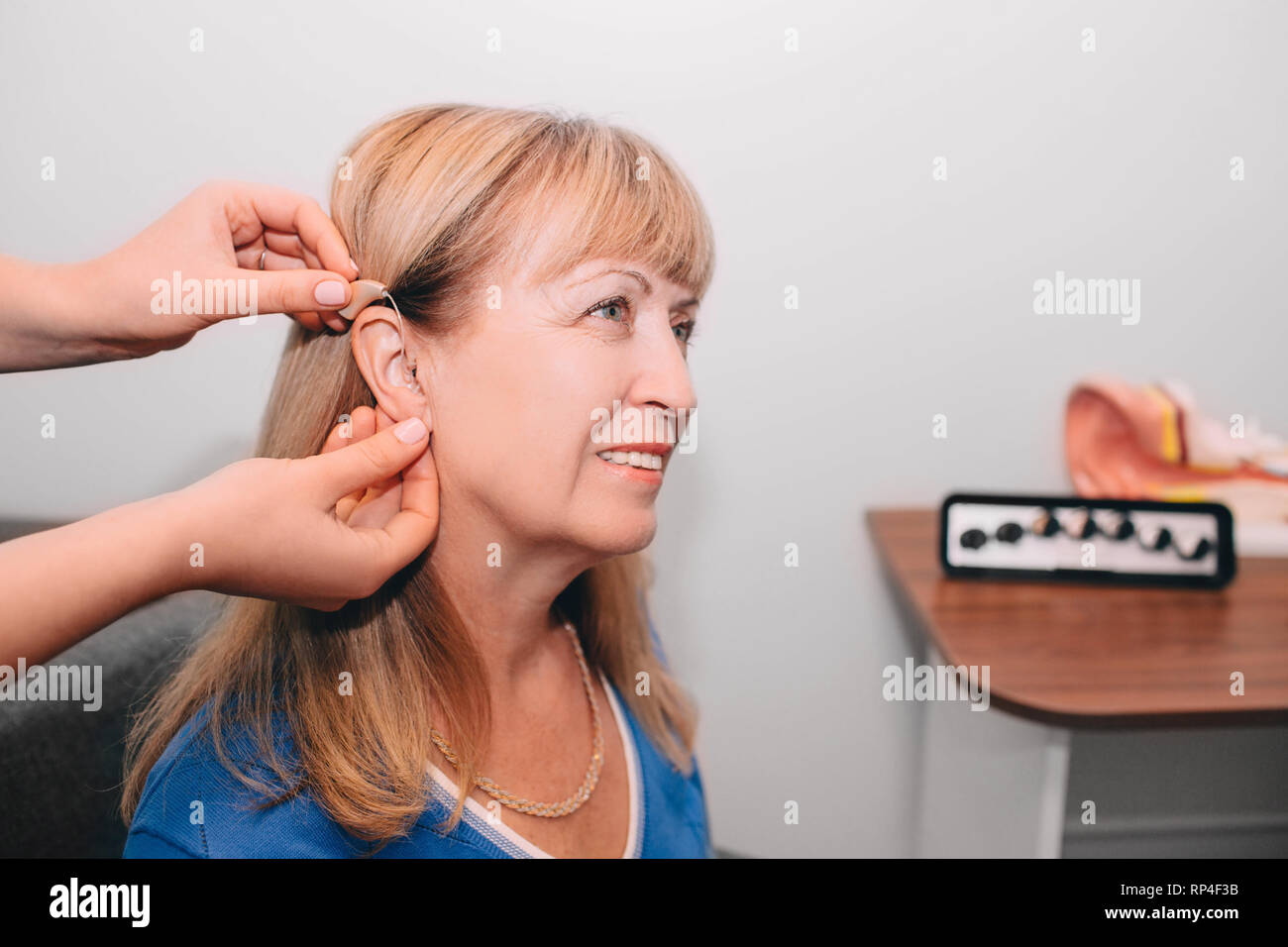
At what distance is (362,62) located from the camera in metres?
0.98

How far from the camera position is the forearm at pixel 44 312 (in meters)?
0.67

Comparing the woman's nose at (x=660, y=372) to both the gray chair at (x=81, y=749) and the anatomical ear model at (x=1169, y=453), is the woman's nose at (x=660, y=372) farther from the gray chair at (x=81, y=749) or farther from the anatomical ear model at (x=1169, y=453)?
the anatomical ear model at (x=1169, y=453)

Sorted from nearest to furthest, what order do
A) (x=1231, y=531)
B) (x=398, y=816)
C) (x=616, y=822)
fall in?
(x=398, y=816), (x=616, y=822), (x=1231, y=531)

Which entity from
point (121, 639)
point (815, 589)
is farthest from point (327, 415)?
point (815, 589)

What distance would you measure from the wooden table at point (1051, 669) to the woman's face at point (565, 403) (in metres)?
0.45

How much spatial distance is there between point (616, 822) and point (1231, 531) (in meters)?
0.83

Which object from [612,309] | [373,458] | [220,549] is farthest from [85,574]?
[612,309]

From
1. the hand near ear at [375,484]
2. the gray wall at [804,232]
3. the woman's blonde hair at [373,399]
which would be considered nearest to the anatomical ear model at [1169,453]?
the gray wall at [804,232]

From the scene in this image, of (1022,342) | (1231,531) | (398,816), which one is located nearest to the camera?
(398,816)

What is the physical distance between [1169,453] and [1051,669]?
0.51 meters

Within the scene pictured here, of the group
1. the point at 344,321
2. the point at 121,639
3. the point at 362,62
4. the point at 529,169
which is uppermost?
the point at 362,62

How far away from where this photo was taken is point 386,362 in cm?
77

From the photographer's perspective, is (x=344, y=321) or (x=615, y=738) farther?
(x=615, y=738)

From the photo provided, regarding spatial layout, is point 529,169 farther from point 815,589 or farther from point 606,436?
point 815,589
